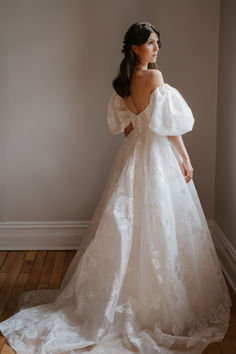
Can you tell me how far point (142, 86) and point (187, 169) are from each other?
19.8 inches

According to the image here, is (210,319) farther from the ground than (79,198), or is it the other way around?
(79,198)

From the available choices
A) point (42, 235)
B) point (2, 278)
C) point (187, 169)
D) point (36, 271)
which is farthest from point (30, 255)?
point (187, 169)

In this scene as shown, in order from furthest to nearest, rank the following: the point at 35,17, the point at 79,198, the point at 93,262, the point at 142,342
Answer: the point at 79,198 < the point at 35,17 < the point at 93,262 < the point at 142,342

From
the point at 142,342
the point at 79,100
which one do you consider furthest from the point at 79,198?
the point at 142,342

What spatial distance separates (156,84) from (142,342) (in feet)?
4.19

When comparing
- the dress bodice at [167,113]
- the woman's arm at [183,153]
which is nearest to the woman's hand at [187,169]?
the woman's arm at [183,153]

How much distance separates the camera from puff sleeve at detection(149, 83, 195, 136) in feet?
7.85

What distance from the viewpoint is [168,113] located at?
2395mm

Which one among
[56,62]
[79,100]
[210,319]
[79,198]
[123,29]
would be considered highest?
[123,29]

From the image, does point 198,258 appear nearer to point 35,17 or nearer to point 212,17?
point 212,17

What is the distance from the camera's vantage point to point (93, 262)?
2.50m

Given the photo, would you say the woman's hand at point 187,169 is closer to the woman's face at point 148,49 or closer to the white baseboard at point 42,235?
the woman's face at point 148,49

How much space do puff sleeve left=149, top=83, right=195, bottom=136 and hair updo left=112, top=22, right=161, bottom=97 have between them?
213mm

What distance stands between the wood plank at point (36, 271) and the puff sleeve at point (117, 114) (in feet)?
3.74
